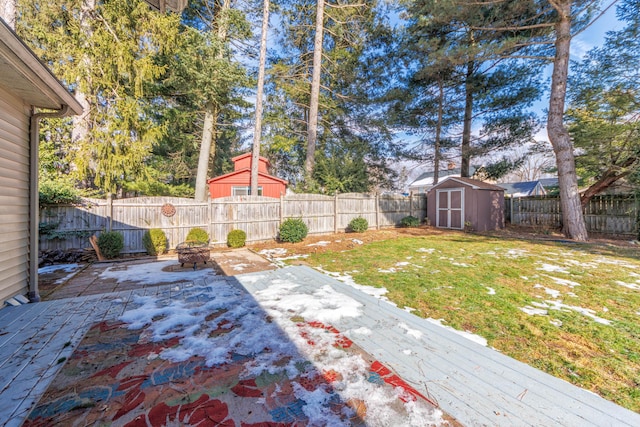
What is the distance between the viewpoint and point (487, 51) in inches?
337

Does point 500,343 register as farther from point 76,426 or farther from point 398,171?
point 398,171

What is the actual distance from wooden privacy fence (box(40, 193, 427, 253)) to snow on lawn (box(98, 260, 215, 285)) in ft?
5.12

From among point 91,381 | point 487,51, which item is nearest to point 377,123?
point 487,51

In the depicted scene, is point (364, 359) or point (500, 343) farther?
point (500, 343)

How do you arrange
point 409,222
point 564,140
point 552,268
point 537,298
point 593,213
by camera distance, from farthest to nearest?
point 409,222, point 593,213, point 564,140, point 552,268, point 537,298

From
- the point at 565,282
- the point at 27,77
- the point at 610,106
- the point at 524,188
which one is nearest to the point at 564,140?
the point at 610,106

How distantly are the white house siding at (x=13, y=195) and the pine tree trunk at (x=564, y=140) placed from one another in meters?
13.3

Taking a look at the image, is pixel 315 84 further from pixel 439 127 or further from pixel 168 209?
pixel 168 209

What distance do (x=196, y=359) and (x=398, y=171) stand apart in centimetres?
1578

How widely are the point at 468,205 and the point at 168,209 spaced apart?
1140 cm

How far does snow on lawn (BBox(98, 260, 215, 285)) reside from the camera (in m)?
4.40

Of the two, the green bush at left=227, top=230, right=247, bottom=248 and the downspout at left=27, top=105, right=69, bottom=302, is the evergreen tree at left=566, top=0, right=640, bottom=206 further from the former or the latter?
the downspout at left=27, top=105, right=69, bottom=302

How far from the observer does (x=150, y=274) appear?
4777 mm

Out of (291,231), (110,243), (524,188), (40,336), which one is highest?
(524,188)
